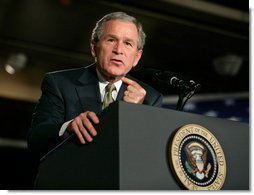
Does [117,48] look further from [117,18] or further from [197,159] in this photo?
[197,159]

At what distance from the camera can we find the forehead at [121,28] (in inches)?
56.5

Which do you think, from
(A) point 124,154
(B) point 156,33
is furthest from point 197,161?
(B) point 156,33

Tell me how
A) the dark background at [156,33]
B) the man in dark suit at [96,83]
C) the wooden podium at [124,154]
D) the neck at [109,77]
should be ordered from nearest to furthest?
the wooden podium at [124,154]
the man in dark suit at [96,83]
the neck at [109,77]
the dark background at [156,33]

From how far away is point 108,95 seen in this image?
1.39m

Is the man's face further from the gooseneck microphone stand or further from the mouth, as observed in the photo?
the gooseneck microphone stand

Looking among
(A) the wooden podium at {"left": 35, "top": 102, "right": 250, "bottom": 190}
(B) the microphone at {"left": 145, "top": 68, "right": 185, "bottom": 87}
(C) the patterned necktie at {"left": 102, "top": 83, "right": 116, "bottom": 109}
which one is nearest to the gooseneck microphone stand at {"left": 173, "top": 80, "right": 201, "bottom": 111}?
(B) the microphone at {"left": 145, "top": 68, "right": 185, "bottom": 87}

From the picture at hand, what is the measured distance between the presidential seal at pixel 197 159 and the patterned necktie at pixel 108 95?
0.32m

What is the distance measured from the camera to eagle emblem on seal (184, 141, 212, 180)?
3.60 feet

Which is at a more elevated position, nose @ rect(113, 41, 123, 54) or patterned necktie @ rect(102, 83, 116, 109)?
nose @ rect(113, 41, 123, 54)

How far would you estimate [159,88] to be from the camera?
5.02 feet

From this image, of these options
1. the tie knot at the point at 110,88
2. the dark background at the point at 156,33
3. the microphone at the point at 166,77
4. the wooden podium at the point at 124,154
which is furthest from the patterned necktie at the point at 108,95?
the dark background at the point at 156,33

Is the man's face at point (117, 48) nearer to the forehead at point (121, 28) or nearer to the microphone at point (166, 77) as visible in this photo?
the forehead at point (121, 28)

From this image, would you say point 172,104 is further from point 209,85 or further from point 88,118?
point 88,118

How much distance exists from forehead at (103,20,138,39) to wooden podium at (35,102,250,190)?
0.40m
